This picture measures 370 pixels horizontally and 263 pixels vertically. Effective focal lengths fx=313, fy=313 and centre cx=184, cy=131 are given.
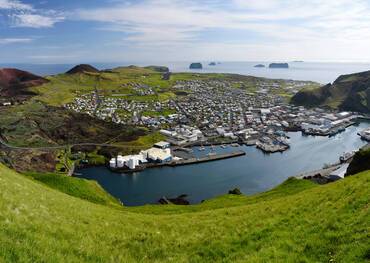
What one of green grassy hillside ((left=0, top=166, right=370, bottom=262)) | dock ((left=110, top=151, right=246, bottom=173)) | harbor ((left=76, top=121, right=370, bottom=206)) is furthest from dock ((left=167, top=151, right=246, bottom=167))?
green grassy hillside ((left=0, top=166, right=370, bottom=262))

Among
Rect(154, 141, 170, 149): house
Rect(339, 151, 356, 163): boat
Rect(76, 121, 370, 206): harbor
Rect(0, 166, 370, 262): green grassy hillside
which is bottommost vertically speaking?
Rect(76, 121, 370, 206): harbor

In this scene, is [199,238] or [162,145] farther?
[162,145]

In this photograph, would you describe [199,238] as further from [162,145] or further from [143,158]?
[162,145]

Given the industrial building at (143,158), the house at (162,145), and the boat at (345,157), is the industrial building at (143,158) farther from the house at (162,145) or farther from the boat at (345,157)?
the boat at (345,157)

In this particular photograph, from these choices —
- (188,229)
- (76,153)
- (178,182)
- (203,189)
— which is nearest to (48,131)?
(76,153)

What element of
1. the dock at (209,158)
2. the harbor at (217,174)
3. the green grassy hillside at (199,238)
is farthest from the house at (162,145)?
the green grassy hillside at (199,238)

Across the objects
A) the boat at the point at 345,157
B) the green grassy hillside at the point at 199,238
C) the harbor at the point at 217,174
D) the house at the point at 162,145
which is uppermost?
the green grassy hillside at the point at 199,238

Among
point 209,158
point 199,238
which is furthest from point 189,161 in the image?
point 199,238

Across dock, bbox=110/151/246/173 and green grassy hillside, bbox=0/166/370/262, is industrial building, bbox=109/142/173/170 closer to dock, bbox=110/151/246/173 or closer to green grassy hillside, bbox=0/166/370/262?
dock, bbox=110/151/246/173

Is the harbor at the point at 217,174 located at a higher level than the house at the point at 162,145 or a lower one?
lower

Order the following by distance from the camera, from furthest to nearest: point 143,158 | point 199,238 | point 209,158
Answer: point 209,158, point 143,158, point 199,238

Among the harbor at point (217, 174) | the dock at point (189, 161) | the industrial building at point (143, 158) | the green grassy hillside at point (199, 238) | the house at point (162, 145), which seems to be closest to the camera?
the green grassy hillside at point (199, 238)
